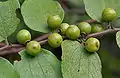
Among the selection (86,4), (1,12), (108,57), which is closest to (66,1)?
(108,57)

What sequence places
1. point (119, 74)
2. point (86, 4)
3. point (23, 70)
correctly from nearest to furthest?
point (23, 70)
point (86, 4)
point (119, 74)

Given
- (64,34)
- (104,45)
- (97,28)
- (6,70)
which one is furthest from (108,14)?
(104,45)

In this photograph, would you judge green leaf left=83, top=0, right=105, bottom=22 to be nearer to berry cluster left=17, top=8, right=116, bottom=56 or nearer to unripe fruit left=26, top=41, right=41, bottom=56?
berry cluster left=17, top=8, right=116, bottom=56

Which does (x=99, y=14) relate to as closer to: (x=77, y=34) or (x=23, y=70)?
(x=77, y=34)

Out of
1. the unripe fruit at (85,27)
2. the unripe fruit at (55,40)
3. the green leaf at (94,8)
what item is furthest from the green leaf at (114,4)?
the unripe fruit at (55,40)

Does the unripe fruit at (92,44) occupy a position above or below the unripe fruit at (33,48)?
below

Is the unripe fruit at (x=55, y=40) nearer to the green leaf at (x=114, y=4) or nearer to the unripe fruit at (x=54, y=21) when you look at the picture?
the unripe fruit at (x=54, y=21)

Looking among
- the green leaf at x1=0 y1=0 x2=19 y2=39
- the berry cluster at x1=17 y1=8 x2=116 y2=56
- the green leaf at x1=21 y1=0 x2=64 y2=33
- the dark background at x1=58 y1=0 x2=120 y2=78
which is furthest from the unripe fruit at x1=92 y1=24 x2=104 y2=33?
the dark background at x1=58 y1=0 x2=120 y2=78

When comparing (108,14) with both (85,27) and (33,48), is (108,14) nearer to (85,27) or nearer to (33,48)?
(85,27)

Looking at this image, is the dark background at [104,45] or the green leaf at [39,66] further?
the dark background at [104,45]
